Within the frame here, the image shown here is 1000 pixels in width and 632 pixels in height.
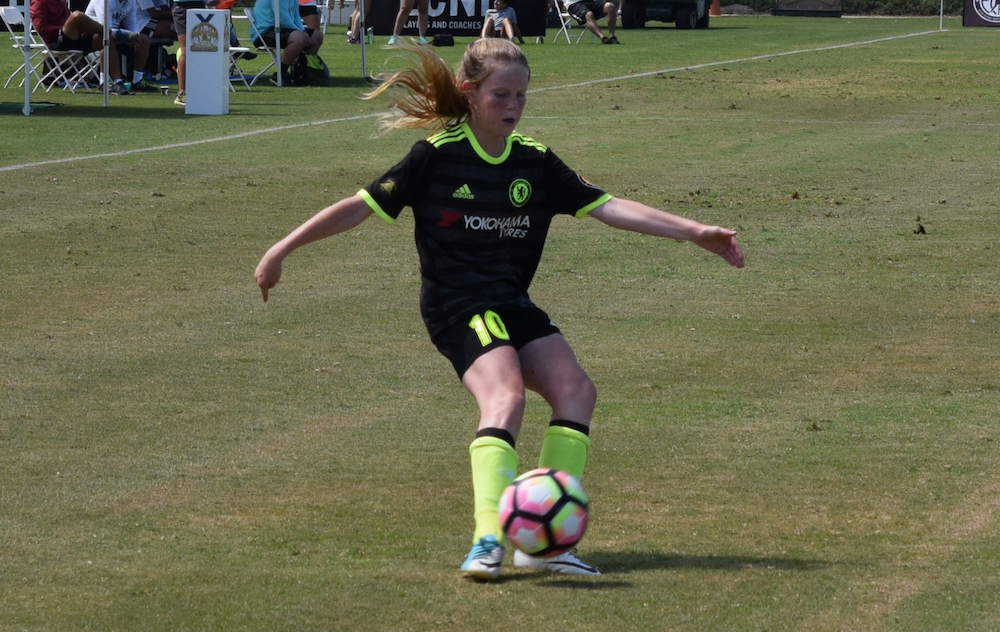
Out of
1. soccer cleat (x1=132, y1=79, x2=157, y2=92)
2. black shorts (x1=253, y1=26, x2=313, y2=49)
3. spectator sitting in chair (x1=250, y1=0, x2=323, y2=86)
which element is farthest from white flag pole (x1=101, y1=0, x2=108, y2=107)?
black shorts (x1=253, y1=26, x2=313, y2=49)

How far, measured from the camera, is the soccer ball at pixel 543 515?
4.61 m

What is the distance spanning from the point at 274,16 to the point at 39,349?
59.1ft

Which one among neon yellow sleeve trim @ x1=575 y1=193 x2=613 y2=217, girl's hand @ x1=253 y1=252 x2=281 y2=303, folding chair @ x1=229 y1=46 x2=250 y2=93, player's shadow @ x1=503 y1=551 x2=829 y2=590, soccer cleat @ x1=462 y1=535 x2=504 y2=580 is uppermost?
folding chair @ x1=229 y1=46 x2=250 y2=93

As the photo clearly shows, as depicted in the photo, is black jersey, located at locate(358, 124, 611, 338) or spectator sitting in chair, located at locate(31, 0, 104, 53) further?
spectator sitting in chair, located at locate(31, 0, 104, 53)

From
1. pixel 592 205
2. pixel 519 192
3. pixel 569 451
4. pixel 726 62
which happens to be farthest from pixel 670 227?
pixel 726 62

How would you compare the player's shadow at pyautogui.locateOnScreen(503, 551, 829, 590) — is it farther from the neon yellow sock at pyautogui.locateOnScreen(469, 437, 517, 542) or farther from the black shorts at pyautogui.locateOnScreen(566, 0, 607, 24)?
the black shorts at pyautogui.locateOnScreen(566, 0, 607, 24)

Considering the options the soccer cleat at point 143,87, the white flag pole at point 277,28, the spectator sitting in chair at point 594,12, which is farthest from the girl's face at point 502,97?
the spectator sitting in chair at point 594,12

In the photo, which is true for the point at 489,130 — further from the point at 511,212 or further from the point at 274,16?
the point at 274,16

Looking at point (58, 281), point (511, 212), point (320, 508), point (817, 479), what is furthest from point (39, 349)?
point (817, 479)

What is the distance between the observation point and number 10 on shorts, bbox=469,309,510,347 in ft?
16.6

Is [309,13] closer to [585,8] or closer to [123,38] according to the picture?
[123,38]

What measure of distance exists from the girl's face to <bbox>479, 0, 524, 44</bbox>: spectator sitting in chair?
1149 inches

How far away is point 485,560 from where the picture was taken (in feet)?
15.1

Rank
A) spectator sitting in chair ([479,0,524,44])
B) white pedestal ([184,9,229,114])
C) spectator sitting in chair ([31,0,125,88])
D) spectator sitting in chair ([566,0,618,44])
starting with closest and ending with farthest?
white pedestal ([184,9,229,114]), spectator sitting in chair ([31,0,125,88]), spectator sitting in chair ([479,0,524,44]), spectator sitting in chair ([566,0,618,44])
